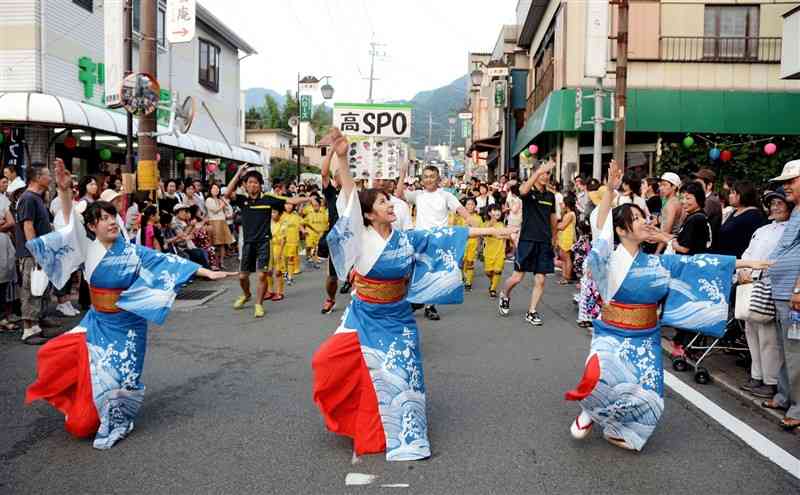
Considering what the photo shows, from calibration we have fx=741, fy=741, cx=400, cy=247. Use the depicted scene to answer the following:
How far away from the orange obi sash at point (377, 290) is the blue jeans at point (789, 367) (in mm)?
2655

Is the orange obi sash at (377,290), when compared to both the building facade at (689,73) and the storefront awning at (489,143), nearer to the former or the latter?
the building facade at (689,73)

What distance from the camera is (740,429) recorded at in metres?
4.96

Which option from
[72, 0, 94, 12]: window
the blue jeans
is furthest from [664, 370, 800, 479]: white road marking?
[72, 0, 94, 12]: window

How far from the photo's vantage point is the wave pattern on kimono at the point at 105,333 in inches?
182

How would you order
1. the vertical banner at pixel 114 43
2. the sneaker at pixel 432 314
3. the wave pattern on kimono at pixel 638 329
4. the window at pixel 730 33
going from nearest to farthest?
the wave pattern on kimono at pixel 638 329
the sneaker at pixel 432 314
the vertical banner at pixel 114 43
the window at pixel 730 33

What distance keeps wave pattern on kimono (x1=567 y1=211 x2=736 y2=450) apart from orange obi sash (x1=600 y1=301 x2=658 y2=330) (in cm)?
2

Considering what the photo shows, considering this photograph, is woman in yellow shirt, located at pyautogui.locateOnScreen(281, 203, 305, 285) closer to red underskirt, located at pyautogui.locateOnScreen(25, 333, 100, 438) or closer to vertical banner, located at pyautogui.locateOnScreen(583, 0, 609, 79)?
red underskirt, located at pyautogui.locateOnScreen(25, 333, 100, 438)

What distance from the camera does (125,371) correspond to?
471cm

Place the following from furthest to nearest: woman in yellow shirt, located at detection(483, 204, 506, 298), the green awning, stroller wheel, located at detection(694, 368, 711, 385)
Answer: the green awning, woman in yellow shirt, located at detection(483, 204, 506, 298), stroller wheel, located at detection(694, 368, 711, 385)

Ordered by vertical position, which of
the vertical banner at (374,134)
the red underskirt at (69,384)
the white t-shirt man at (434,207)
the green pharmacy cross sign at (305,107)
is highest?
the green pharmacy cross sign at (305,107)

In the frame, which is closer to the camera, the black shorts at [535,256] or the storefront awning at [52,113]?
the black shorts at [535,256]

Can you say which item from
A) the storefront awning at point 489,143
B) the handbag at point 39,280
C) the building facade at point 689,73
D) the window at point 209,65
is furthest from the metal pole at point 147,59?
the storefront awning at point 489,143

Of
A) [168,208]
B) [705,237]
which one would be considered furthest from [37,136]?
[705,237]

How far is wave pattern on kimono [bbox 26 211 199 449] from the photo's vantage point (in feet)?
15.2
